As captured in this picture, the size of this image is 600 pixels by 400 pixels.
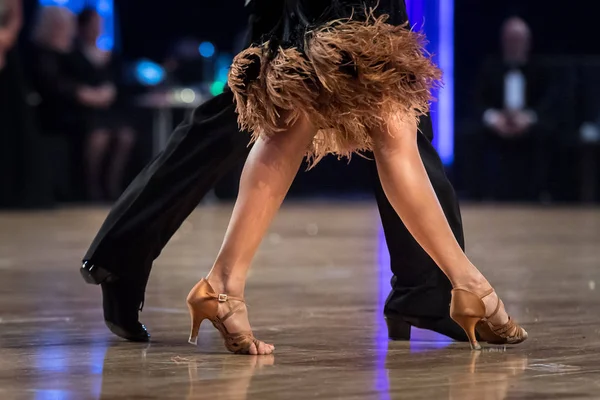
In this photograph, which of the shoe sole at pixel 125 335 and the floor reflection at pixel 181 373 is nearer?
the floor reflection at pixel 181 373

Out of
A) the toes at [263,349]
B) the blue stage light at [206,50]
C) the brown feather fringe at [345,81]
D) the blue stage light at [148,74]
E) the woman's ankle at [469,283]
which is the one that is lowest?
the blue stage light at [148,74]

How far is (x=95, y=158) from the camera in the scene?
30.8ft

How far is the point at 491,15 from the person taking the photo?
10531 millimetres

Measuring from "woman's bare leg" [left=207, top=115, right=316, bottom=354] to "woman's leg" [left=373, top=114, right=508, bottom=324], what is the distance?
0.16m

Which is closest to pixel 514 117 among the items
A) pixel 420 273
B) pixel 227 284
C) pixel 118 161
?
pixel 118 161

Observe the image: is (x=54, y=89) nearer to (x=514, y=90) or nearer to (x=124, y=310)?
(x=514, y=90)

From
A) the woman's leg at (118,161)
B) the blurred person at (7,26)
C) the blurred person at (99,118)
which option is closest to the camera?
the blurred person at (7,26)

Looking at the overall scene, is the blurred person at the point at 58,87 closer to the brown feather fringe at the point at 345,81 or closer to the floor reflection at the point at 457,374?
the brown feather fringe at the point at 345,81

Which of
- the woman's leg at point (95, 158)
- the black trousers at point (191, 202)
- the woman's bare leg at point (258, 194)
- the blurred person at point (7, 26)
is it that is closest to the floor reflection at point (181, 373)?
the woman's bare leg at point (258, 194)

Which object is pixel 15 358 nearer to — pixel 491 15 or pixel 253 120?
pixel 253 120

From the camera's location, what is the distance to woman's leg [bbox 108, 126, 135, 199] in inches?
373

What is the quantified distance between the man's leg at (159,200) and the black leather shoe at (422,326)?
50cm

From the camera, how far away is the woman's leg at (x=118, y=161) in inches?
373

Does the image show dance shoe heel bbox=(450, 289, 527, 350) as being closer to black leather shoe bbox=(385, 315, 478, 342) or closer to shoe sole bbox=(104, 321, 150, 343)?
black leather shoe bbox=(385, 315, 478, 342)
